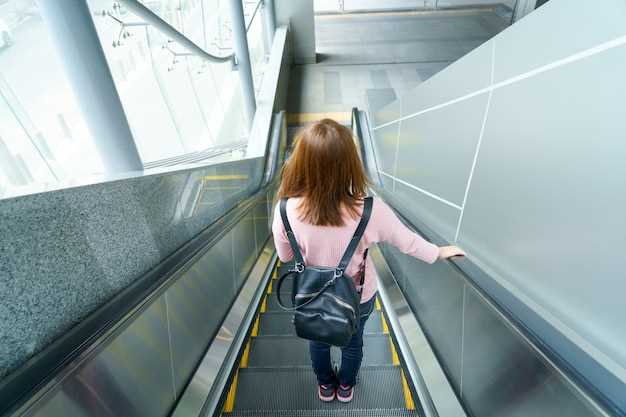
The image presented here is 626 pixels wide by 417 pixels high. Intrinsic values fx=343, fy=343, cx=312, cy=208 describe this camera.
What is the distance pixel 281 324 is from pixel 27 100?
3.17 meters

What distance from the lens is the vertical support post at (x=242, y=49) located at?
593 cm

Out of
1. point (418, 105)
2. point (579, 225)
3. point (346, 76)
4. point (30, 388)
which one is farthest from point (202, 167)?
point (346, 76)

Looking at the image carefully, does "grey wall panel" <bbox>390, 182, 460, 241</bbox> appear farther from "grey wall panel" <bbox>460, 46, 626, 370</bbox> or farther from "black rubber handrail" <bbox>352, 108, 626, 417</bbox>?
"grey wall panel" <bbox>460, 46, 626, 370</bbox>

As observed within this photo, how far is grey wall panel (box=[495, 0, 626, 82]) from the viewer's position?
4.13ft

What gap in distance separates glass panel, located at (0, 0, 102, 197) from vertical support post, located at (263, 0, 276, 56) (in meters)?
8.31

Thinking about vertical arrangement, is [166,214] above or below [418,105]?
below

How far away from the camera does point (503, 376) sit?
1.50 metres

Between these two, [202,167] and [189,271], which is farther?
[202,167]

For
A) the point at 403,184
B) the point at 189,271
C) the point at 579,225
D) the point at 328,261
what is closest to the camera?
the point at 579,225

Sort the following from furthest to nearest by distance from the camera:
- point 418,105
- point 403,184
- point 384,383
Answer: point 403,184
point 418,105
point 384,383

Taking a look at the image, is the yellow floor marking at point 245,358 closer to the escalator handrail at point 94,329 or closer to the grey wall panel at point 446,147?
the escalator handrail at point 94,329

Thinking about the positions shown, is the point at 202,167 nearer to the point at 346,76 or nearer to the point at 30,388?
the point at 30,388

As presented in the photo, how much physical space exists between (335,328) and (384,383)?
107cm

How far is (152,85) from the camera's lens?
5.57 metres
